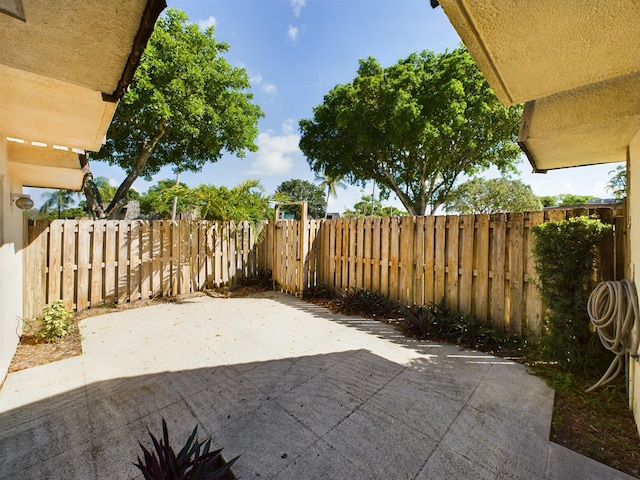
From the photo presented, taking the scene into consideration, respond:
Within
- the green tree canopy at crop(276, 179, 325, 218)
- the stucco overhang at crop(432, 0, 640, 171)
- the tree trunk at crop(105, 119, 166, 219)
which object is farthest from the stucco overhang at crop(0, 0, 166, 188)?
the green tree canopy at crop(276, 179, 325, 218)

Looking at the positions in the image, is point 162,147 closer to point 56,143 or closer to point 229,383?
point 56,143

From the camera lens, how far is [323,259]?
21.6 ft

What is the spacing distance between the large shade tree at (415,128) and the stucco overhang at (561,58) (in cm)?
1094

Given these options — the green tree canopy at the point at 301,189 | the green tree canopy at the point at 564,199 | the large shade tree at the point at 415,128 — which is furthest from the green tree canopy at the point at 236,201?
the green tree canopy at the point at 301,189

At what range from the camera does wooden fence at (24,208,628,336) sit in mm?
3713

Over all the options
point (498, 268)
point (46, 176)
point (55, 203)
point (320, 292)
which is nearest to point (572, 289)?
point (498, 268)

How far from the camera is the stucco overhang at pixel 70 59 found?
1.26 m

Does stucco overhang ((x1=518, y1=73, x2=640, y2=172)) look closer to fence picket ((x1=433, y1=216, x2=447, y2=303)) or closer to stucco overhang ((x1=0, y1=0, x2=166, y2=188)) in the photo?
fence picket ((x1=433, y1=216, x2=447, y2=303))

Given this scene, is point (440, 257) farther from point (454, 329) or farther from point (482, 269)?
point (454, 329)

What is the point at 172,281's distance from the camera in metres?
6.34

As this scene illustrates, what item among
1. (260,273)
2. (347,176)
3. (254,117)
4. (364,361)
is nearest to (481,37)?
(364,361)

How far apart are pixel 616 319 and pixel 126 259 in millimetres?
7413

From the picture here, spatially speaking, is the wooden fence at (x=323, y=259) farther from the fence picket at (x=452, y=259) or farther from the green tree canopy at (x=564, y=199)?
the green tree canopy at (x=564, y=199)

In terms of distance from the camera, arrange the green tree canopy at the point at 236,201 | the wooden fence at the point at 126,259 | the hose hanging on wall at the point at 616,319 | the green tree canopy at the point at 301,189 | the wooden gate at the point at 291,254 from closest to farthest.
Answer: the hose hanging on wall at the point at 616,319
the wooden fence at the point at 126,259
the wooden gate at the point at 291,254
the green tree canopy at the point at 236,201
the green tree canopy at the point at 301,189
